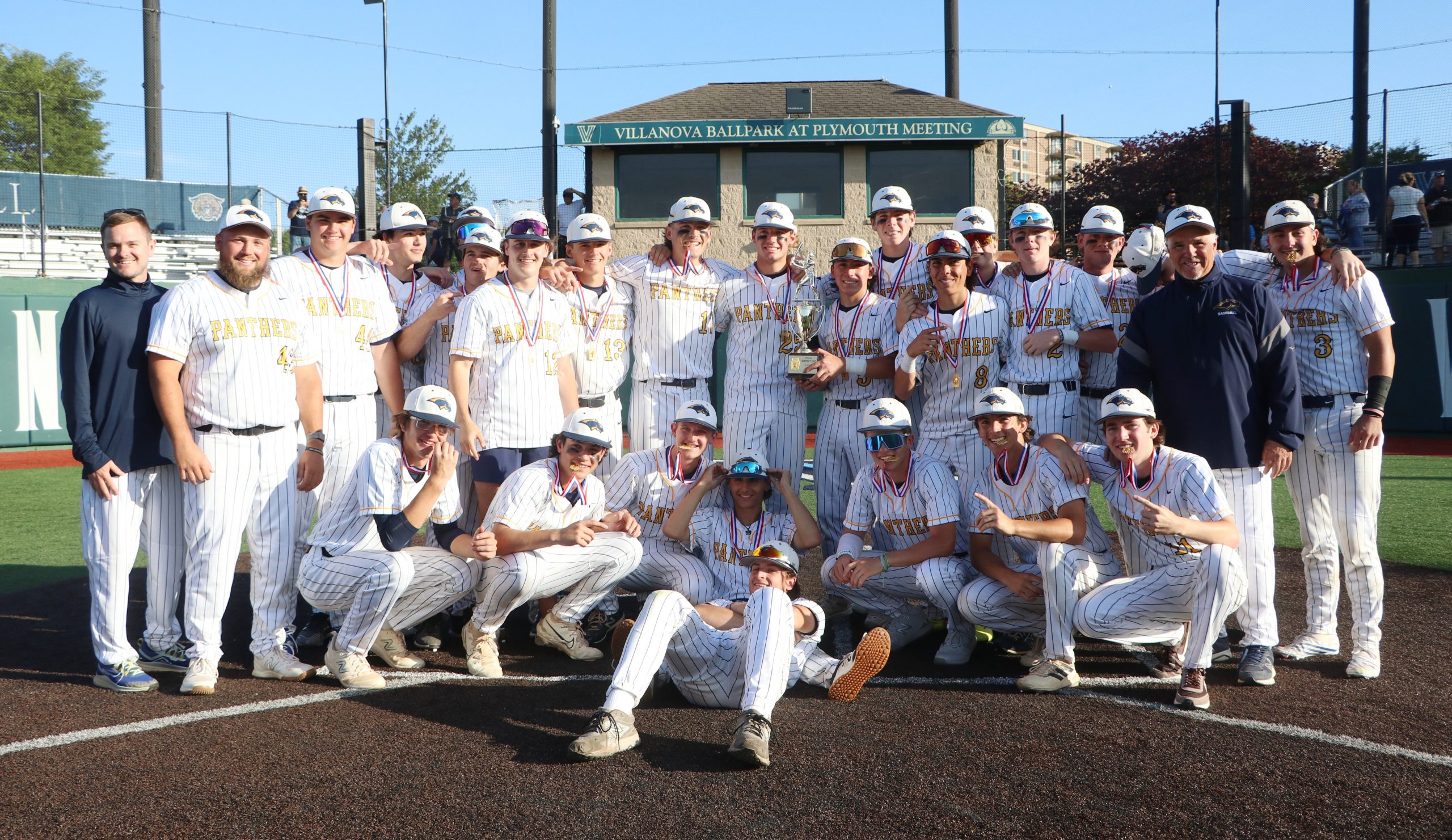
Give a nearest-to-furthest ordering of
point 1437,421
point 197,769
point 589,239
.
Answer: point 197,769 < point 589,239 < point 1437,421

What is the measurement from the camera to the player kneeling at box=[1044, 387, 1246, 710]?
466cm

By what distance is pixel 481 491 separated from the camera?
19.5 feet

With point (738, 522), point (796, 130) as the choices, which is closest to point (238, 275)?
point (738, 522)

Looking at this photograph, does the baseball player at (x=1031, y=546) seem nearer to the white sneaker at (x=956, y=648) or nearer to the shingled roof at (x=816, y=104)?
the white sneaker at (x=956, y=648)

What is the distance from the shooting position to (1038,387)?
5883 mm

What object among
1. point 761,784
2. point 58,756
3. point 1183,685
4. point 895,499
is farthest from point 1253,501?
point 58,756

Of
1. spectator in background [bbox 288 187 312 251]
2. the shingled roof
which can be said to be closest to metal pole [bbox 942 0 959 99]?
the shingled roof

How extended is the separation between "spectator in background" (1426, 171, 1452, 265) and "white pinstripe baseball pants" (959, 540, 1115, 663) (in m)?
12.2

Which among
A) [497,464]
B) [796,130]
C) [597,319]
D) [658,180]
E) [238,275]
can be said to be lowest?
[497,464]

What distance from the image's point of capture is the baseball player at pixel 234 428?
16.0 ft

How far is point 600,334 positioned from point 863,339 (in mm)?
1580

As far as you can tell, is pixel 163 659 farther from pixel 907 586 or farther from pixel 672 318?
pixel 907 586

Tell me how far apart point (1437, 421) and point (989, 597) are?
11913 millimetres

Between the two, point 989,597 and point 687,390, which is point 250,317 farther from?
point 989,597
